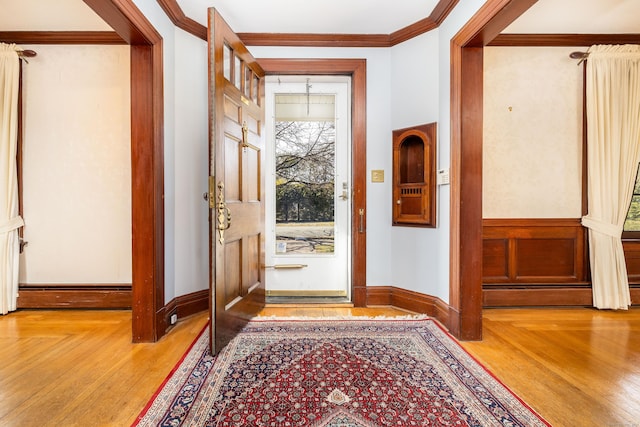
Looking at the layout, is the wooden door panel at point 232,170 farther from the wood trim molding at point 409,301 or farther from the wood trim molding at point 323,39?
the wood trim molding at point 409,301

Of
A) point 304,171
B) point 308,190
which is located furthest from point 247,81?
point 308,190

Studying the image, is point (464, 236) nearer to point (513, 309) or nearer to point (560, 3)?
point (513, 309)

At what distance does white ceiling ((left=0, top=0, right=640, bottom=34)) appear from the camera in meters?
2.42

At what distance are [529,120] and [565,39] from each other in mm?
800

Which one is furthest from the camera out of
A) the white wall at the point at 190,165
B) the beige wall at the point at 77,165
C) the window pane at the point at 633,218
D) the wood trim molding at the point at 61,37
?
the window pane at the point at 633,218

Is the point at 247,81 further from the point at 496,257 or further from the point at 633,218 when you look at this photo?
the point at 633,218

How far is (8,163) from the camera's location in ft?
9.09

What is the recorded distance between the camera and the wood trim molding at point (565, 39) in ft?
9.51

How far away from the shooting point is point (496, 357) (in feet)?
6.66

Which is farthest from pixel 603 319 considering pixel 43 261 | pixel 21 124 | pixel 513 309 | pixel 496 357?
pixel 21 124

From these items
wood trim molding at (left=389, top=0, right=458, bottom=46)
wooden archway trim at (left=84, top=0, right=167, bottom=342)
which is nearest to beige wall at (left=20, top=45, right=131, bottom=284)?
wooden archway trim at (left=84, top=0, right=167, bottom=342)

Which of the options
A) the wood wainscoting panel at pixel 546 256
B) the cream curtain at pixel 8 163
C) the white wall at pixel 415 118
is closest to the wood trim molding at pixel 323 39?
the white wall at pixel 415 118

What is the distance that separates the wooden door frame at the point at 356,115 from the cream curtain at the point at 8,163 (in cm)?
220

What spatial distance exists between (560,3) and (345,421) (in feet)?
10.6
